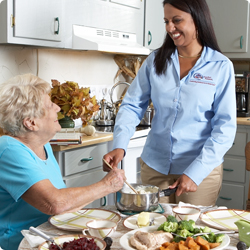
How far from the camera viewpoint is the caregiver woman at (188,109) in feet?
5.83

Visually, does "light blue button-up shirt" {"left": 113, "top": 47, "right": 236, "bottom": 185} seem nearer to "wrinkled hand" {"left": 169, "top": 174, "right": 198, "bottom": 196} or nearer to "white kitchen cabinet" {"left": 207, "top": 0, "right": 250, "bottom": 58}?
"wrinkled hand" {"left": 169, "top": 174, "right": 198, "bottom": 196}

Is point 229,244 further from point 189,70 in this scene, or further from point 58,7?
point 58,7

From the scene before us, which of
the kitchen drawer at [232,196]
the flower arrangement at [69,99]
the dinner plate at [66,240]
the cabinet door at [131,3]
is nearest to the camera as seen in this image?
the dinner plate at [66,240]

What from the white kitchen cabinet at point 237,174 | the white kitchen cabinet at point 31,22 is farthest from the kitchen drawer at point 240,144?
the white kitchen cabinet at point 31,22

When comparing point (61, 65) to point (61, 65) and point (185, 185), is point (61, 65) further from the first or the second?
point (185, 185)

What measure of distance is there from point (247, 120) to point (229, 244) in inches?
102

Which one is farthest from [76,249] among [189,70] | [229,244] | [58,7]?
[58,7]

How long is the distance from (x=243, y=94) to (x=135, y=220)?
2.87 metres

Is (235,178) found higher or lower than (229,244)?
lower

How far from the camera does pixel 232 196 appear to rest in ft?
12.3

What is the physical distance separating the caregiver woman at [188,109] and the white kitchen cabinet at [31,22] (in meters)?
0.98

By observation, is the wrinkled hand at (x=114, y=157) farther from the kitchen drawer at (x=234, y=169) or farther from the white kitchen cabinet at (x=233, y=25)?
the white kitchen cabinet at (x=233, y=25)

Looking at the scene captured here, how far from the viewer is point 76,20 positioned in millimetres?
2895

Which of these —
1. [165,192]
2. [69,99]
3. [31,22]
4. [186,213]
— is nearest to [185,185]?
[165,192]
